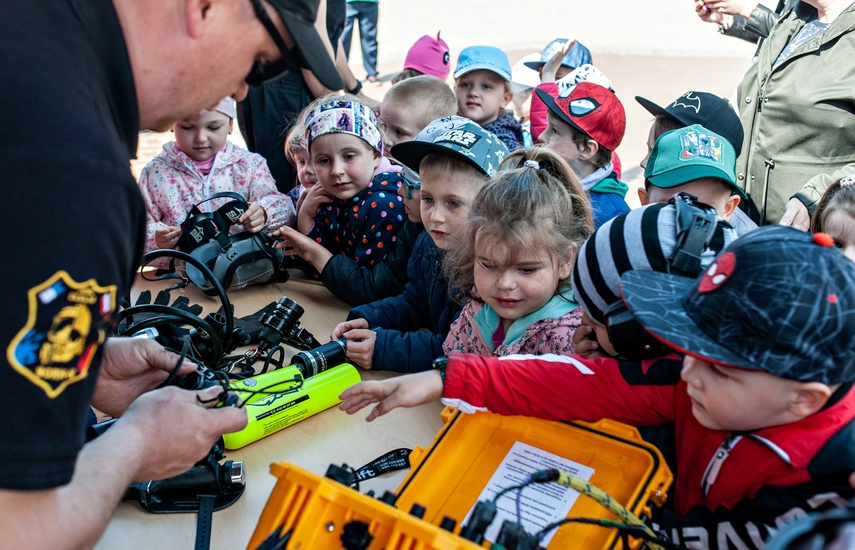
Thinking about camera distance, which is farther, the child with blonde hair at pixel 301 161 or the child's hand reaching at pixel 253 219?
the child with blonde hair at pixel 301 161

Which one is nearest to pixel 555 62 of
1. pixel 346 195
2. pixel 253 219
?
pixel 346 195

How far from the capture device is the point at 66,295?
85cm

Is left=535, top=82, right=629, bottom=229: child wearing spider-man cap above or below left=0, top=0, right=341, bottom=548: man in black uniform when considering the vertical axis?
below

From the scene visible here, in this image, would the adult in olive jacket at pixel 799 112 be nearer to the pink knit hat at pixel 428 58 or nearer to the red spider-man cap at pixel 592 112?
the red spider-man cap at pixel 592 112

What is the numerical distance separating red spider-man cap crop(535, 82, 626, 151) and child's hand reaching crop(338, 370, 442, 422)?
1.69m

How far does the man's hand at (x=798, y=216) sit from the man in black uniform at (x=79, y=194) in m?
1.98

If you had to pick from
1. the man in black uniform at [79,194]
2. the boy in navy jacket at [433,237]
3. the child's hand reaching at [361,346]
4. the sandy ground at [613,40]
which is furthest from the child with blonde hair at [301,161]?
the sandy ground at [613,40]

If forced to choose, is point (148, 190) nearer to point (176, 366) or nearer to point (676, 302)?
point (176, 366)

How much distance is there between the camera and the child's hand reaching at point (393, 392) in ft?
4.63

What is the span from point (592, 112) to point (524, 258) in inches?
49.6

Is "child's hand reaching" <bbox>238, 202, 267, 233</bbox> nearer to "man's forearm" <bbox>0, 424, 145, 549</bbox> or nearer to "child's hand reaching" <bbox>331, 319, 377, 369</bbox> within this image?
"child's hand reaching" <bbox>331, 319, 377, 369</bbox>

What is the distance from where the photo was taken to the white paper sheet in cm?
122

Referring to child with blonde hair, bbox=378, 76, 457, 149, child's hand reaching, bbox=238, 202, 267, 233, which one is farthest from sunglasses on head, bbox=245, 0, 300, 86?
child with blonde hair, bbox=378, 76, 457, 149

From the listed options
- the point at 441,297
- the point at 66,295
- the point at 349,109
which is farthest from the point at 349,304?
the point at 66,295
